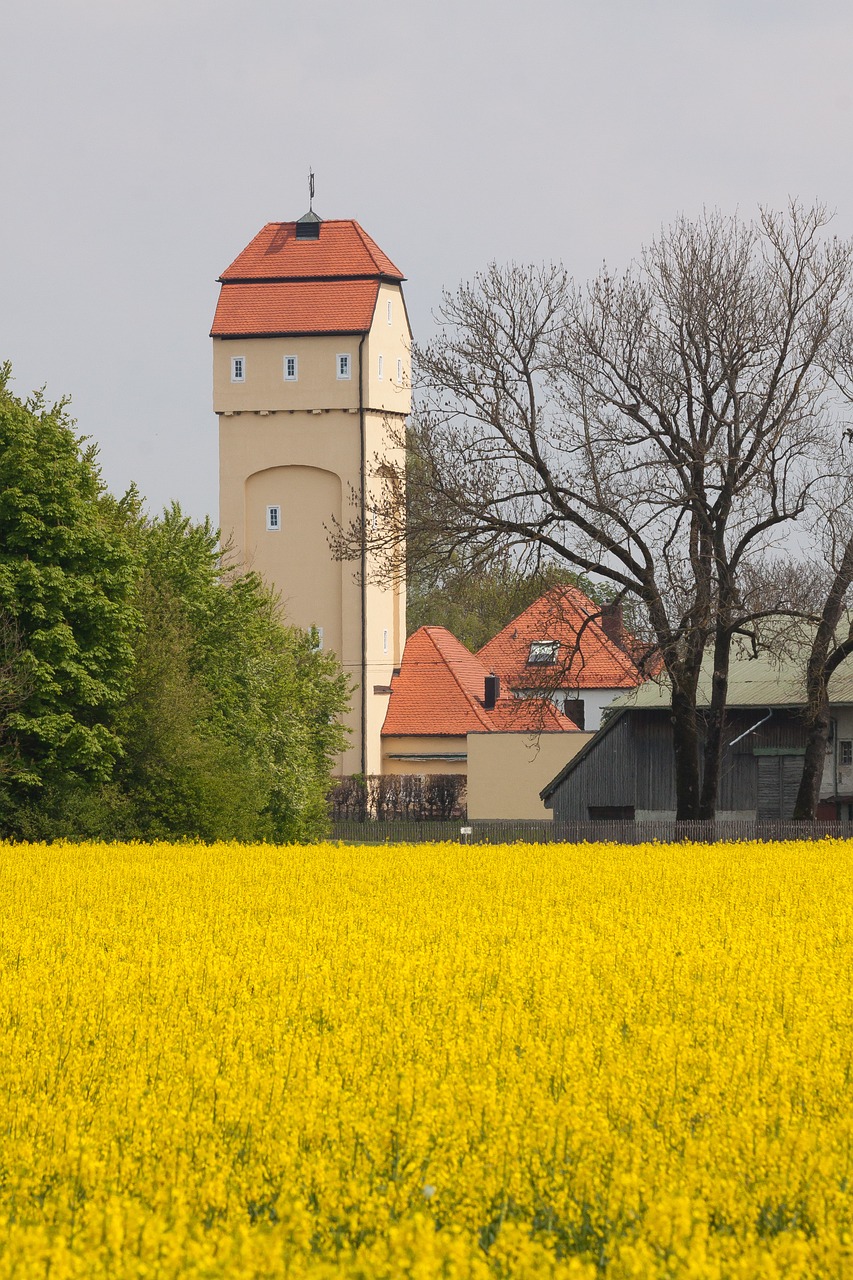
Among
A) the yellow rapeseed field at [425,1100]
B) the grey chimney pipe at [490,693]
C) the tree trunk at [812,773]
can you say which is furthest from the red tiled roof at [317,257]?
the yellow rapeseed field at [425,1100]

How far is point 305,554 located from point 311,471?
3.59 m

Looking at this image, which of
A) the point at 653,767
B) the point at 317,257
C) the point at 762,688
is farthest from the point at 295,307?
the point at 762,688

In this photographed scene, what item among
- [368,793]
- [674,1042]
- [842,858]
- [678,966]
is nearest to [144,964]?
[678,966]

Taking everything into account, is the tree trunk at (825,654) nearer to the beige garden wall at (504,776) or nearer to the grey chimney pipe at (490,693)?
the beige garden wall at (504,776)

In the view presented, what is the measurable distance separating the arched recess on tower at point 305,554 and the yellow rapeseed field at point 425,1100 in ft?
186

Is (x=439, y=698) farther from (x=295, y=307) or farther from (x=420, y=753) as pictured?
(x=295, y=307)

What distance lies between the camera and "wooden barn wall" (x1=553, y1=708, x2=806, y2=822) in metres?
48.4

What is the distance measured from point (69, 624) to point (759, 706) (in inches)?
830

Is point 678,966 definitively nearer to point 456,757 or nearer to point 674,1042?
point 674,1042

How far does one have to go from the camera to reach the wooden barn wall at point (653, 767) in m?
48.4

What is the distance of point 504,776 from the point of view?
66.7 metres

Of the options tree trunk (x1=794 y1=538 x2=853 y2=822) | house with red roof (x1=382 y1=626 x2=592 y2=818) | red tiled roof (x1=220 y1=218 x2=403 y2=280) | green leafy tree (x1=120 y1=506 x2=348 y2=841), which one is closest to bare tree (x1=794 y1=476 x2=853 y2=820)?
tree trunk (x1=794 y1=538 x2=853 y2=822)

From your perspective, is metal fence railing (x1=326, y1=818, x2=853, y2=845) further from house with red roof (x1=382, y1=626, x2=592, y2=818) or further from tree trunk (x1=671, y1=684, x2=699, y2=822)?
house with red roof (x1=382, y1=626, x2=592, y2=818)

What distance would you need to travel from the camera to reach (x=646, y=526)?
3366 cm
